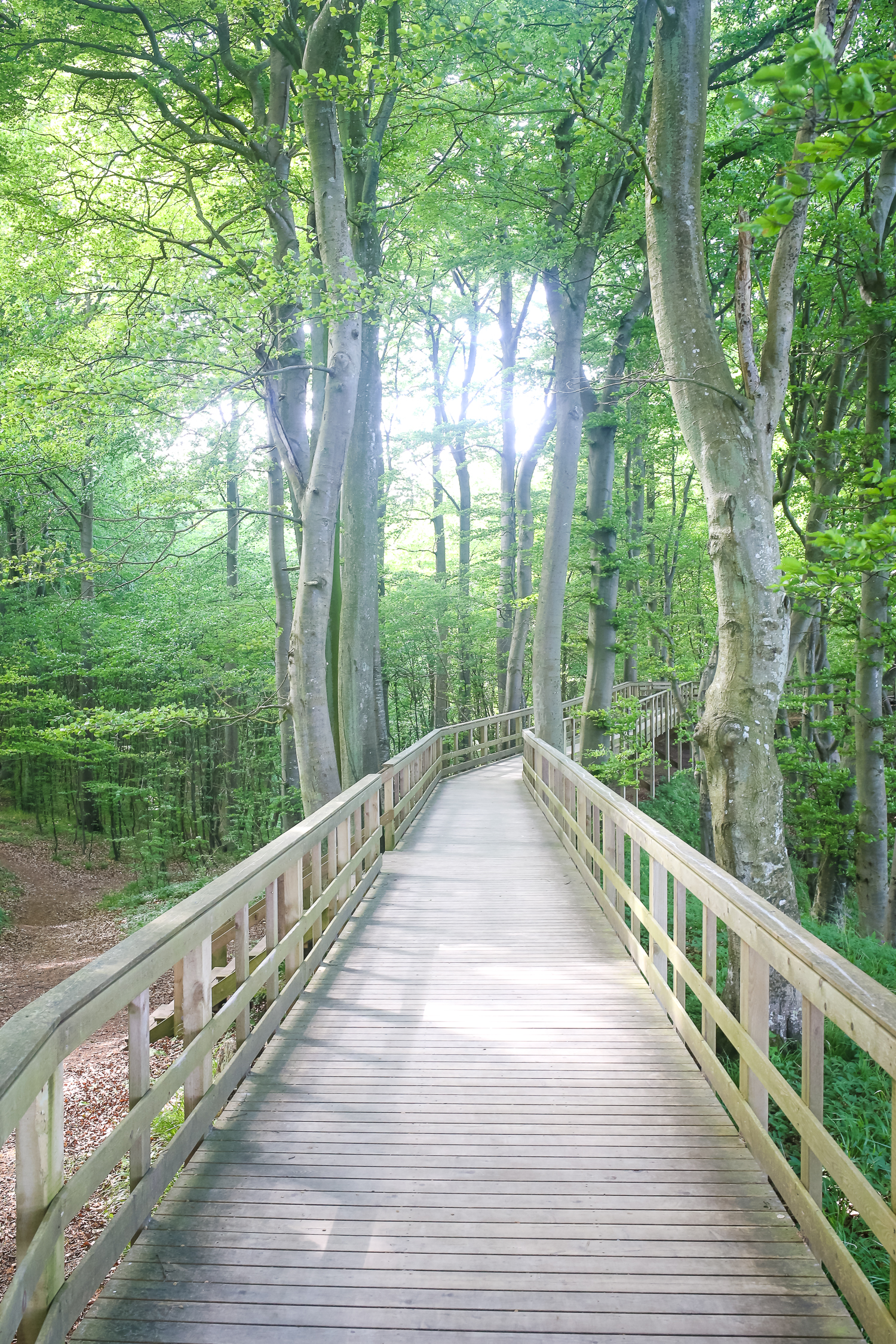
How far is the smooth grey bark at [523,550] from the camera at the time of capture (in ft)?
58.5

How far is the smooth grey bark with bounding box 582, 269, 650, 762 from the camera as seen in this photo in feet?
41.0

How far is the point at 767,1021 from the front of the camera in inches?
106

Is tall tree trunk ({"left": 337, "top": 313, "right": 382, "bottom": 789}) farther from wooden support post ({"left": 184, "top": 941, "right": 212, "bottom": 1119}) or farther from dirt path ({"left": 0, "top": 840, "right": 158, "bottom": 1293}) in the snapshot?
wooden support post ({"left": 184, "top": 941, "right": 212, "bottom": 1119})

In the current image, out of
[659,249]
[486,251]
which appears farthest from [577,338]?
[659,249]

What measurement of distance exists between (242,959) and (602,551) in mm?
10581

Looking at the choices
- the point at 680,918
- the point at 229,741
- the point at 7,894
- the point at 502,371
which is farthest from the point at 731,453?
the point at 229,741

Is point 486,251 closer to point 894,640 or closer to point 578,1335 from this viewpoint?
point 894,640

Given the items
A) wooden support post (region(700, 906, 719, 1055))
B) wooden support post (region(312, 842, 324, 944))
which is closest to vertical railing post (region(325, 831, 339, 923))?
wooden support post (region(312, 842, 324, 944))

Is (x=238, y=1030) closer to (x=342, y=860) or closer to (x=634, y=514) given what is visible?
(x=342, y=860)

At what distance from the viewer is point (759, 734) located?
5.06 metres

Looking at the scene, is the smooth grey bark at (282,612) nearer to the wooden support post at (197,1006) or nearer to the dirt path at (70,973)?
the dirt path at (70,973)

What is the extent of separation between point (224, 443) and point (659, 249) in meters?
6.25

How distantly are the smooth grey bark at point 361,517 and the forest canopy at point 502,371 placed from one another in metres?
0.04

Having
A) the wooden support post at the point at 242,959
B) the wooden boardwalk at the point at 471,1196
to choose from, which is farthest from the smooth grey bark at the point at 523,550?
the wooden support post at the point at 242,959
